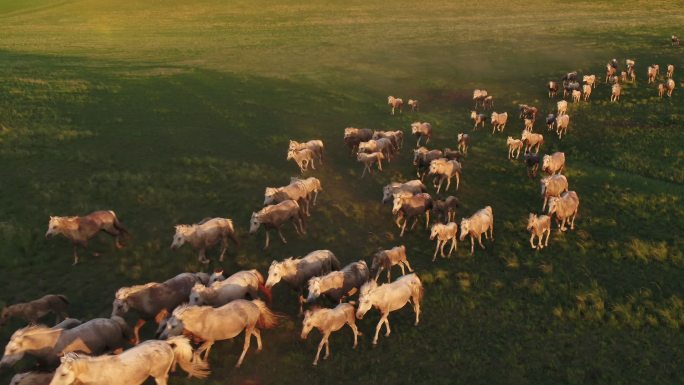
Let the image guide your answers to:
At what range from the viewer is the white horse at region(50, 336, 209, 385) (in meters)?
8.27

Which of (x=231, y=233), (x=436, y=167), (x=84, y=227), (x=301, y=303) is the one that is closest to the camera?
(x=301, y=303)

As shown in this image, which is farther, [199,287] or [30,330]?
[199,287]

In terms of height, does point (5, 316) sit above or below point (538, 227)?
above

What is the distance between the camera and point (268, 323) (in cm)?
1123

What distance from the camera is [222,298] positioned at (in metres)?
11.6

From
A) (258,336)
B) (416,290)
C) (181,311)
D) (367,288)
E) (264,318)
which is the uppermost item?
(181,311)

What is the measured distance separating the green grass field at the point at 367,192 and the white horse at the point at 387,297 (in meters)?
0.60

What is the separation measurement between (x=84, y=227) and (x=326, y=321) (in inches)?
352

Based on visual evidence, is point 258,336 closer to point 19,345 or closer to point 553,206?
point 19,345

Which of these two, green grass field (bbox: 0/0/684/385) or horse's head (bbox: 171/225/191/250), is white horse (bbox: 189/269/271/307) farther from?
horse's head (bbox: 171/225/191/250)

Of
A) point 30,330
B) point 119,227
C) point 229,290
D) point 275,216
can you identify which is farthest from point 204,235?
point 30,330

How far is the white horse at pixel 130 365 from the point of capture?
27.1 ft

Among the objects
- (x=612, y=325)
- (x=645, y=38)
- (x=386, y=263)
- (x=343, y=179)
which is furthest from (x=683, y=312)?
(x=645, y=38)

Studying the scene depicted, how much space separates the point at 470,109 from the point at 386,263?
23.2 meters
